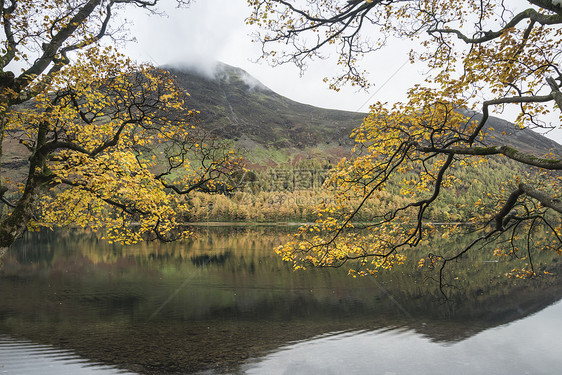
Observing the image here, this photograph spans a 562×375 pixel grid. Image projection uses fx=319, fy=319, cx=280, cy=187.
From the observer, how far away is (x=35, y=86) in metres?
8.50

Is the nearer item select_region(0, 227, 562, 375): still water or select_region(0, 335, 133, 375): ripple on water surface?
select_region(0, 335, 133, 375): ripple on water surface

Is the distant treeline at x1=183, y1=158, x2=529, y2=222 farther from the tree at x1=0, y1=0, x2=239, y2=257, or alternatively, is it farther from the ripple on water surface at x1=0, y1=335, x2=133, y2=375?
the tree at x1=0, y1=0, x2=239, y2=257

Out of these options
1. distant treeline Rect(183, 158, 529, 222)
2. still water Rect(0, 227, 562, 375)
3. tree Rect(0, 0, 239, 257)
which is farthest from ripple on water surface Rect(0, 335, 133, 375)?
distant treeline Rect(183, 158, 529, 222)

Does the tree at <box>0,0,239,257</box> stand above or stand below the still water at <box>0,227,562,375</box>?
above

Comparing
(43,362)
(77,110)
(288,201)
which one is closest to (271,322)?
(43,362)

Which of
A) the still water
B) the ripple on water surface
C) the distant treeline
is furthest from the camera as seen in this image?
the distant treeline

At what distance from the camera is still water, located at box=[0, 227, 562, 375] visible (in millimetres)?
13836

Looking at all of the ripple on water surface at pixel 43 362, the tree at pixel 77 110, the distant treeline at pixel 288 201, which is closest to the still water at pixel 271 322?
the ripple on water surface at pixel 43 362

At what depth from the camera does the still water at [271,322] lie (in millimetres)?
13836

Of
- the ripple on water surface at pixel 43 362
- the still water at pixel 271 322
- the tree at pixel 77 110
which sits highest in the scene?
the tree at pixel 77 110

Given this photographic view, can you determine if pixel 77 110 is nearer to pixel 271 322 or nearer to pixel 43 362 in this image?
pixel 43 362

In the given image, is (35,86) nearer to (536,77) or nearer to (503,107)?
(503,107)

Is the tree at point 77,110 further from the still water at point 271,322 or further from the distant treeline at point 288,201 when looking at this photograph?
the distant treeline at point 288,201

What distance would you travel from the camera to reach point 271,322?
769 inches
